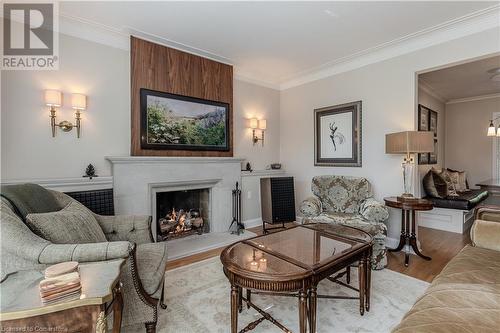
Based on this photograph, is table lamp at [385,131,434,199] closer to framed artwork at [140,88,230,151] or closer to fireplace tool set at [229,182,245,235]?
fireplace tool set at [229,182,245,235]

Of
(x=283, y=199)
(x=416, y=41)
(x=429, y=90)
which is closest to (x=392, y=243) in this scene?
(x=283, y=199)

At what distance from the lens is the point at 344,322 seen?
1817mm

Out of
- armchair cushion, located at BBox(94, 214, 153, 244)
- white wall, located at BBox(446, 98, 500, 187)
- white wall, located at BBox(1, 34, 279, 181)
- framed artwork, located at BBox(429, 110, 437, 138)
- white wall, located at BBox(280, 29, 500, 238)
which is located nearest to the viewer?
armchair cushion, located at BBox(94, 214, 153, 244)

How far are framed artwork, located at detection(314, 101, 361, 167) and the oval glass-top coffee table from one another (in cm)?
181

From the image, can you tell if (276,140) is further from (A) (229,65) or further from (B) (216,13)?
(B) (216,13)

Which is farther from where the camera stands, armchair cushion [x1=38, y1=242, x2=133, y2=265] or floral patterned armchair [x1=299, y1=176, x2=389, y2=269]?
floral patterned armchair [x1=299, y1=176, x2=389, y2=269]

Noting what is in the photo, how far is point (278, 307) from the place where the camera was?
2002mm

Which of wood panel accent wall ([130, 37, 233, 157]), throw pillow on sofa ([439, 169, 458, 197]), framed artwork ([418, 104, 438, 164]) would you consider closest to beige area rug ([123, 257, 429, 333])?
wood panel accent wall ([130, 37, 233, 157])

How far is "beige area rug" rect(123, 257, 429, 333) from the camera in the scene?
70.1 inches

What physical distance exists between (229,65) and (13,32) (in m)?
2.55

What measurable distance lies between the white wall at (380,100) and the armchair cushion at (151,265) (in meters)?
3.05

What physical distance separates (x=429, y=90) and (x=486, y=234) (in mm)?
4219

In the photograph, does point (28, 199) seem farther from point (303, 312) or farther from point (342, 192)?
point (342, 192)

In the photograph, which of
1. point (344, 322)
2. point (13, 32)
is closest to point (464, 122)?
point (344, 322)
